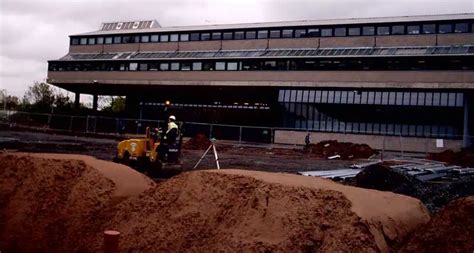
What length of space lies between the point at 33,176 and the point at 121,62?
49.3m

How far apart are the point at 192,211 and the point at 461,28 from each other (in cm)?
4241

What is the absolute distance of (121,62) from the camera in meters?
55.2

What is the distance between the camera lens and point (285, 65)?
4675 centimetres

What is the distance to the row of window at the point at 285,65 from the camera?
133ft

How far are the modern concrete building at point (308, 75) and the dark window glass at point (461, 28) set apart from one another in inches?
3.4

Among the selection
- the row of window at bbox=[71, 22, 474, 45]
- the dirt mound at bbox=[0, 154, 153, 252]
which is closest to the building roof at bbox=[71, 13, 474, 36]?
the row of window at bbox=[71, 22, 474, 45]

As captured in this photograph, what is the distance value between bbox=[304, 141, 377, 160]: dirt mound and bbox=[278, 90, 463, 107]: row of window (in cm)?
928

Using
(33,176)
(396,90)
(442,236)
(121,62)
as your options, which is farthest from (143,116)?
(442,236)

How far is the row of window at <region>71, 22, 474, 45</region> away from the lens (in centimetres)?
4284

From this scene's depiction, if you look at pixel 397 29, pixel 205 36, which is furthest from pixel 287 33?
pixel 397 29

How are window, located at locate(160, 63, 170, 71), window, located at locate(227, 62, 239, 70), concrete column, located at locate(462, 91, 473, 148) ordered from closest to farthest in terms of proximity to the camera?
1. concrete column, located at locate(462, 91, 473, 148)
2. window, located at locate(227, 62, 239, 70)
3. window, located at locate(160, 63, 170, 71)

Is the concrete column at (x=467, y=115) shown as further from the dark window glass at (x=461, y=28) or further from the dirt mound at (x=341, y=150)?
the dirt mound at (x=341, y=150)

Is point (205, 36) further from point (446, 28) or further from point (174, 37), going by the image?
point (446, 28)

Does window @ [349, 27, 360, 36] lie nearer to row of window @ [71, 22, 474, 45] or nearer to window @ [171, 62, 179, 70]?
row of window @ [71, 22, 474, 45]
